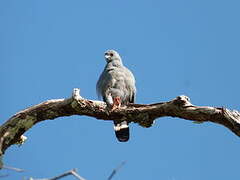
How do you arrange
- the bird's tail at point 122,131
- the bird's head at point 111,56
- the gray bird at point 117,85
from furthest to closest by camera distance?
1. the bird's head at point 111,56
2. the gray bird at point 117,85
3. the bird's tail at point 122,131

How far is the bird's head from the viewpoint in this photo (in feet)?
29.0

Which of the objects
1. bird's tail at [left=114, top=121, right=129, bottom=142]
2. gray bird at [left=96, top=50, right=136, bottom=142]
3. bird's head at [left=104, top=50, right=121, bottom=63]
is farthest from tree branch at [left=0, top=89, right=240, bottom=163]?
bird's head at [left=104, top=50, right=121, bottom=63]

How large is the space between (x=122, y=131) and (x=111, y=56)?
2469 millimetres

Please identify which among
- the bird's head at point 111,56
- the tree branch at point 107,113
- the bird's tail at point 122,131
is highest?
the bird's head at point 111,56

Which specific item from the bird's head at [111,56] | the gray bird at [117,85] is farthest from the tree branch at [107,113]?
the bird's head at [111,56]

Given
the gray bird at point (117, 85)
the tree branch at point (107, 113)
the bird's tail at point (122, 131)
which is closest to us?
the tree branch at point (107, 113)

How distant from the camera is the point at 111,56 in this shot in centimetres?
894

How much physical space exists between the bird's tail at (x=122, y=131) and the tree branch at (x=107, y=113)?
68 cm

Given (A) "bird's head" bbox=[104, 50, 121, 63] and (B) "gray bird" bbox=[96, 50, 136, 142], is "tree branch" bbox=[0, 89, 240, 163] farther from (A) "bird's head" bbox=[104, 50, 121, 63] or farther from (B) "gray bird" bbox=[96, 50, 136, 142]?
(A) "bird's head" bbox=[104, 50, 121, 63]

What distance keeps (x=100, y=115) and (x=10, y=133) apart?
946 millimetres

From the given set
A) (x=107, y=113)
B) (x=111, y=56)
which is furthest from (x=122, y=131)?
(x=111, y=56)

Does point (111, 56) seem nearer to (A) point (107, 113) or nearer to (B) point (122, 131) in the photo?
(B) point (122, 131)

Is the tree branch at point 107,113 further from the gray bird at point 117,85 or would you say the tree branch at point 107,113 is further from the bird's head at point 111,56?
the bird's head at point 111,56

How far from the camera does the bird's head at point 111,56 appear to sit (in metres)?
8.83
